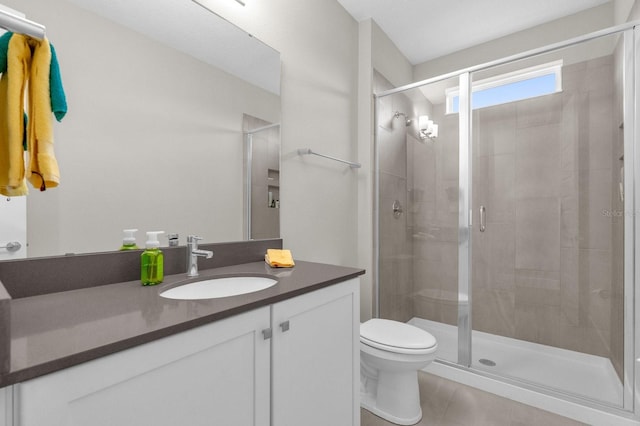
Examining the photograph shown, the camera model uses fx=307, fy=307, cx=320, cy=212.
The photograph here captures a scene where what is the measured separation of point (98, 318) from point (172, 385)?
232mm

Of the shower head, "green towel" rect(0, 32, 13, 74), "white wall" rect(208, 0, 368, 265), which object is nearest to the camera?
"green towel" rect(0, 32, 13, 74)

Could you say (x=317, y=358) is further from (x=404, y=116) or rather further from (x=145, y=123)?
(x=404, y=116)

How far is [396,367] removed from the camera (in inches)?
63.9

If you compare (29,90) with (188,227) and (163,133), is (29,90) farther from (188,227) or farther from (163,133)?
(188,227)

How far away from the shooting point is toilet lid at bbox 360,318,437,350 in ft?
5.39

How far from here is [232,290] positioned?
48.7 inches

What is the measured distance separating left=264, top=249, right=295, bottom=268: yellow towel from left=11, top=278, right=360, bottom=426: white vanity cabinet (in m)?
0.31

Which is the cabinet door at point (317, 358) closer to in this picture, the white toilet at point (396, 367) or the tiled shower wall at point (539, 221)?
the white toilet at point (396, 367)

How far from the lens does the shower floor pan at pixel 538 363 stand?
181 cm

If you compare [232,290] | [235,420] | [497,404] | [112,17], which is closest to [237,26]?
[112,17]

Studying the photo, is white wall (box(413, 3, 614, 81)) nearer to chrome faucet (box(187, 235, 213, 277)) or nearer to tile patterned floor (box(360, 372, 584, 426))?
tile patterned floor (box(360, 372, 584, 426))

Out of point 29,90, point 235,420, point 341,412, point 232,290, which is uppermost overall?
point 29,90

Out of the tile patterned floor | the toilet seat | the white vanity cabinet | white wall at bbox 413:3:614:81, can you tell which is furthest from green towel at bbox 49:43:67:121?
white wall at bbox 413:3:614:81

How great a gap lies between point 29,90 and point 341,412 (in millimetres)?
1420
